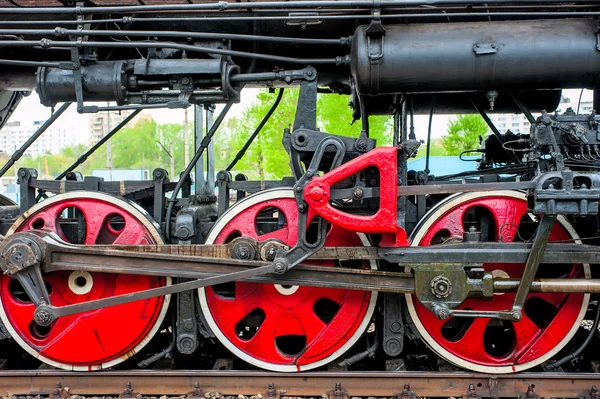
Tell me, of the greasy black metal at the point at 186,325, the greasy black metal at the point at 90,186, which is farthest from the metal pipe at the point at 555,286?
the greasy black metal at the point at 90,186

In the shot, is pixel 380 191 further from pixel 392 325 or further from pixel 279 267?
pixel 392 325

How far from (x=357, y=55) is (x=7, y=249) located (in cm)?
269

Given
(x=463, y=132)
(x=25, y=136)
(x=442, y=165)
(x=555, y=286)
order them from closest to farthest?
(x=555, y=286) → (x=442, y=165) → (x=463, y=132) → (x=25, y=136)

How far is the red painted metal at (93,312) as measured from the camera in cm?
401

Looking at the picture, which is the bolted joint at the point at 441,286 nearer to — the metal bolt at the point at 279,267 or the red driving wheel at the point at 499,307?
the red driving wheel at the point at 499,307

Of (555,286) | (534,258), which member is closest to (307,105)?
(534,258)

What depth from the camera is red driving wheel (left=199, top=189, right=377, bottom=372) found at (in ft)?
13.0

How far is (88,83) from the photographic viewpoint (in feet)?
12.6

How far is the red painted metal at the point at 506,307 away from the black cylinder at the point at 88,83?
240cm

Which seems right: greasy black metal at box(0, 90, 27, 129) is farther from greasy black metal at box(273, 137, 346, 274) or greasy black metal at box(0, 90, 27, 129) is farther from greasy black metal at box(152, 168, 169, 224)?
greasy black metal at box(273, 137, 346, 274)

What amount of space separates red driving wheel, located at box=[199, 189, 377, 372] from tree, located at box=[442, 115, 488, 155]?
16891 millimetres

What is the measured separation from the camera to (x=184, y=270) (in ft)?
12.3

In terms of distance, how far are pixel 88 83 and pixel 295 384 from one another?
2.59 meters

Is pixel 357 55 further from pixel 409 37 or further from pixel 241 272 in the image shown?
pixel 241 272
